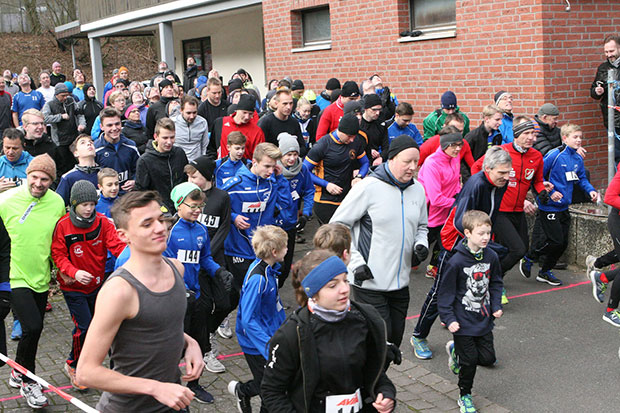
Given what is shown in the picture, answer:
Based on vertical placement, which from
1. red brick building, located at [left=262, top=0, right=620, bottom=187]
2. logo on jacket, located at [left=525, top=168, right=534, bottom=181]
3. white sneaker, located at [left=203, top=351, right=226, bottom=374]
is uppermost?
red brick building, located at [left=262, top=0, right=620, bottom=187]

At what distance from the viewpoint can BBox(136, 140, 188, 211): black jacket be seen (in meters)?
8.01

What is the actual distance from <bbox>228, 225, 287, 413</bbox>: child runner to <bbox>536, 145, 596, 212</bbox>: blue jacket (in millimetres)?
4589

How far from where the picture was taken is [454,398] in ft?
19.0

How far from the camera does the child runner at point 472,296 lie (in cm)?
563

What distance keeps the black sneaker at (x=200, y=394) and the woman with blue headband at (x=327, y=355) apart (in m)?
2.40

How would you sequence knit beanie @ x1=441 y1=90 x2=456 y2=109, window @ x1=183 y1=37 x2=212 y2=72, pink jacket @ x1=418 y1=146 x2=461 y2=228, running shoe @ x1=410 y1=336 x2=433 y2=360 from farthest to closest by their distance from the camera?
window @ x1=183 y1=37 x2=212 y2=72 → knit beanie @ x1=441 y1=90 x2=456 y2=109 → pink jacket @ x1=418 y1=146 x2=461 y2=228 → running shoe @ x1=410 y1=336 x2=433 y2=360

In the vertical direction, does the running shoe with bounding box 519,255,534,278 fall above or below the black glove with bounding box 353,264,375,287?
below

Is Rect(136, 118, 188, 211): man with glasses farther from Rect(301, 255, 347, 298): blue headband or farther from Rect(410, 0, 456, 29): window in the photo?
Rect(410, 0, 456, 29): window

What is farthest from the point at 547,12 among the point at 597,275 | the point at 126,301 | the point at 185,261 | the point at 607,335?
the point at 126,301

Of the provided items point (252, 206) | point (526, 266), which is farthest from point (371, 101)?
point (252, 206)

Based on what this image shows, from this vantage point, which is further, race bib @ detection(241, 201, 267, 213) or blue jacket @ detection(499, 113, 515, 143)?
blue jacket @ detection(499, 113, 515, 143)

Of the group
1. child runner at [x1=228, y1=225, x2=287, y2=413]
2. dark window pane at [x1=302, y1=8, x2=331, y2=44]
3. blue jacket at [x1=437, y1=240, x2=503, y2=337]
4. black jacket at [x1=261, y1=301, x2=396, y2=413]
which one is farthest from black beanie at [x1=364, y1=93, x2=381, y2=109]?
black jacket at [x1=261, y1=301, x2=396, y2=413]

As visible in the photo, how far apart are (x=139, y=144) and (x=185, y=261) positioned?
5.06 metres

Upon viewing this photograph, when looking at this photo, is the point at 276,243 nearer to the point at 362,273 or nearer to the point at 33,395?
the point at 362,273
